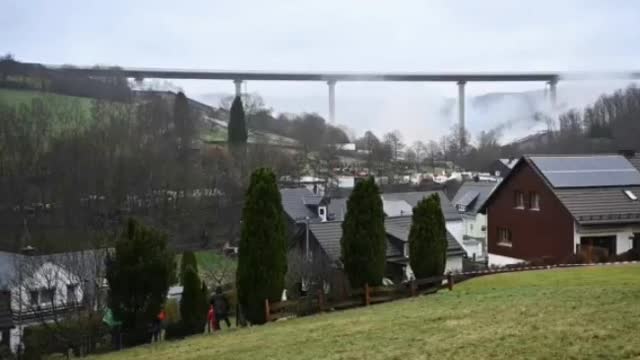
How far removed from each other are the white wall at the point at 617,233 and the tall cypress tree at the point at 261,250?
676 inches

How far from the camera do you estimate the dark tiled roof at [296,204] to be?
55.8 m

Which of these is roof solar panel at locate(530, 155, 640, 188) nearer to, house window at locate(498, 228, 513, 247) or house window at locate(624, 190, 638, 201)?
house window at locate(624, 190, 638, 201)

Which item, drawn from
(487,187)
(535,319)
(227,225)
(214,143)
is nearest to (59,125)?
(214,143)

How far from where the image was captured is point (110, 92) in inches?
3720

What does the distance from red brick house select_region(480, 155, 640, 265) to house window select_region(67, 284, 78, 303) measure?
19.9m

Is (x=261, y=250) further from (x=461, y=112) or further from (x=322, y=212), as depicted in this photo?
(x=461, y=112)

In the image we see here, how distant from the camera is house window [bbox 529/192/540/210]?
33.9 metres

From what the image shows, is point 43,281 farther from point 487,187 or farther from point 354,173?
point 354,173

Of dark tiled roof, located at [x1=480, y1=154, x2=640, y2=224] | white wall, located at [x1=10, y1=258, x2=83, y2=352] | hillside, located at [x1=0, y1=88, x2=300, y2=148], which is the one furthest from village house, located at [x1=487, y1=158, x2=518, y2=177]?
white wall, located at [x1=10, y1=258, x2=83, y2=352]

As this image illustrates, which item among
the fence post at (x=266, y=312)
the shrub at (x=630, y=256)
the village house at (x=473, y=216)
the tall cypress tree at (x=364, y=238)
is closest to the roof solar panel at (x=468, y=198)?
the village house at (x=473, y=216)

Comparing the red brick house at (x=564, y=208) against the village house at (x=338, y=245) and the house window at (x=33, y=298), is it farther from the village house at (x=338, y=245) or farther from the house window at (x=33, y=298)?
the house window at (x=33, y=298)

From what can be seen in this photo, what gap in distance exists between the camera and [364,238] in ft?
68.3

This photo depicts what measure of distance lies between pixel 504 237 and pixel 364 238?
17.8 m

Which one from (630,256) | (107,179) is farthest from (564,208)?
(107,179)
